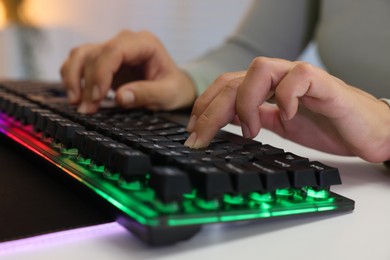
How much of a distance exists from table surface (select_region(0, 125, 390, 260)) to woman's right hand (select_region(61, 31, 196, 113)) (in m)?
0.37

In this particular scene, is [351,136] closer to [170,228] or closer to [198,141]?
[198,141]

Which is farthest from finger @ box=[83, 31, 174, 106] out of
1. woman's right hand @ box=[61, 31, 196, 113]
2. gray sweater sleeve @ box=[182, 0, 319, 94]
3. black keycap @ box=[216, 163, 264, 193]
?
black keycap @ box=[216, 163, 264, 193]

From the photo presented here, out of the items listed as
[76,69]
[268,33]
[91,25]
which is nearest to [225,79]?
[76,69]

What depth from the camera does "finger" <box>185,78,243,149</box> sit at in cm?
46

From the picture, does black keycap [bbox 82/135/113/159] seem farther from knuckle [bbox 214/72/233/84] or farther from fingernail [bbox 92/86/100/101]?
fingernail [bbox 92/86/100/101]

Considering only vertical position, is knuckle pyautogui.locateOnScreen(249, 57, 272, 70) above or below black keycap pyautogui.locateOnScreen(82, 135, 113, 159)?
above

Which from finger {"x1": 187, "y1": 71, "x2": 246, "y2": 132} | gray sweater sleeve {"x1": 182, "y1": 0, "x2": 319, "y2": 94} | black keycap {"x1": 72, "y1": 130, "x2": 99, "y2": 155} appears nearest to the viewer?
black keycap {"x1": 72, "y1": 130, "x2": 99, "y2": 155}

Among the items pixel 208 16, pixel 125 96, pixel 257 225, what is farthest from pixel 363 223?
pixel 208 16

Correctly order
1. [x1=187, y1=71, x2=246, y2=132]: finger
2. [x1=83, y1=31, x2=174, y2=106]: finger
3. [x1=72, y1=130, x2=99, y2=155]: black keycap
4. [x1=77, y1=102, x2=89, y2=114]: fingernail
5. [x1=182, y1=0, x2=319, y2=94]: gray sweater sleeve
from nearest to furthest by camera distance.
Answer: [x1=72, y1=130, x2=99, y2=155]: black keycap, [x1=187, y1=71, x2=246, y2=132]: finger, [x1=77, y1=102, x2=89, y2=114]: fingernail, [x1=83, y1=31, x2=174, y2=106]: finger, [x1=182, y1=0, x2=319, y2=94]: gray sweater sleeve

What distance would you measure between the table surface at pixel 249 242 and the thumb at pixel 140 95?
1.34ft

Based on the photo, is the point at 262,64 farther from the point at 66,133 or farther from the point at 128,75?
the point at 128,75

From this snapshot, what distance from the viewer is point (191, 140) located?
454 mm

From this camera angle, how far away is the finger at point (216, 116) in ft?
1.51

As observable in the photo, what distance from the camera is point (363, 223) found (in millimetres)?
364
